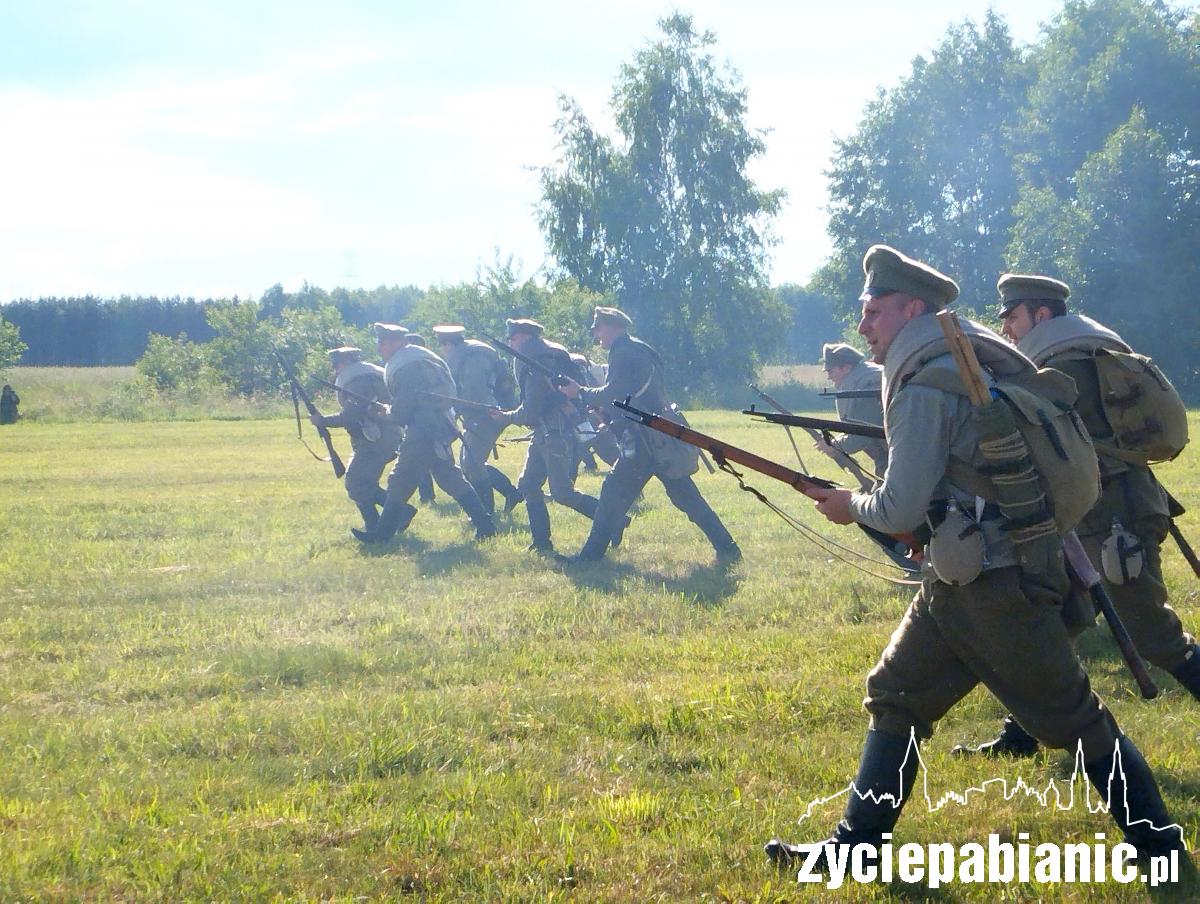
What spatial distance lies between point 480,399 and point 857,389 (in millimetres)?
7968

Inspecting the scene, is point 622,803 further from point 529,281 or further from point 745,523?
point 529,281

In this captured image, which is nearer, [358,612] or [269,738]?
[269,738]

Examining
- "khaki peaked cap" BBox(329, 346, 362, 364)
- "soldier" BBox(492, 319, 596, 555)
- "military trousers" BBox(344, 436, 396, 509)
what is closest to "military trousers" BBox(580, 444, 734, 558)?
"soldier" BBox(492, 319, 596, 555)

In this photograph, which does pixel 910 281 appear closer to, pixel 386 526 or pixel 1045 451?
pixel 1045 451

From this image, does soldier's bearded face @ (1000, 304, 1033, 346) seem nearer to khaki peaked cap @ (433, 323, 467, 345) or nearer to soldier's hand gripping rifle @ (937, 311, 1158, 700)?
soldier's hand gripping rifle @ (937, 311, 1158, 700)

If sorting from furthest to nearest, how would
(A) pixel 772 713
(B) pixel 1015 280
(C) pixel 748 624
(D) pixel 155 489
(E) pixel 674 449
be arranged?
(D) pixel 155 489 < (E) pixel 674 449 < (C) pixel 748 624 < (A) pixel 772 713 < (B) pixel 1015 280

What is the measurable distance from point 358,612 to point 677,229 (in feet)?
154

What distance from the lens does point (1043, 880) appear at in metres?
4.51

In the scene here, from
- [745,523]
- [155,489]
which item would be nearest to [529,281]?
[155,489]

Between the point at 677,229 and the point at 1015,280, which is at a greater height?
the point at 677,229

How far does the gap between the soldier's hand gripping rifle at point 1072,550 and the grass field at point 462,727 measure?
0.62 m

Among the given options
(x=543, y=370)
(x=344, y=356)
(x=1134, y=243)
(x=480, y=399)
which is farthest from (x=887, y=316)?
(x=1134, y=243)

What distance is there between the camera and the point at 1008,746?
233 inches

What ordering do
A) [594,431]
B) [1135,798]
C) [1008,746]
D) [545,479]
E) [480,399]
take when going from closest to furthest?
[1135,798] → [1008,746] → [545,479] → [594,431] → [480,399]
